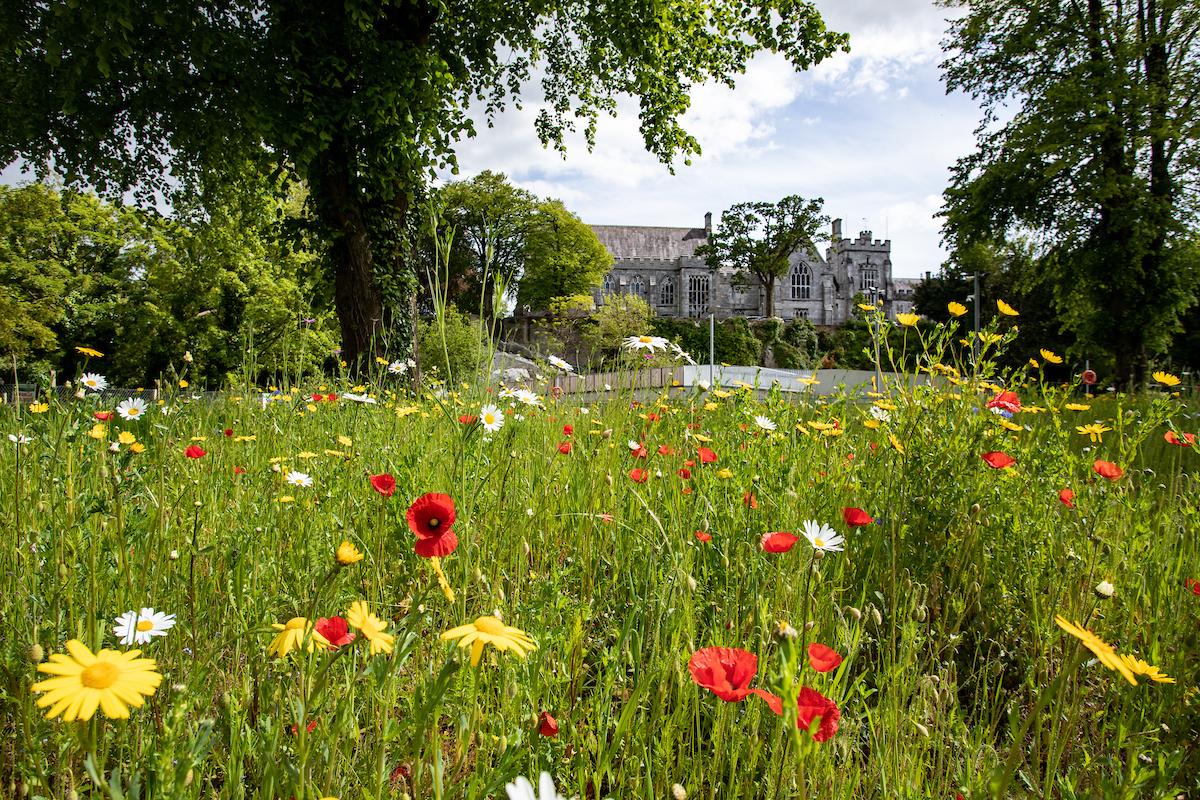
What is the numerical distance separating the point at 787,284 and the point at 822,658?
5533cm

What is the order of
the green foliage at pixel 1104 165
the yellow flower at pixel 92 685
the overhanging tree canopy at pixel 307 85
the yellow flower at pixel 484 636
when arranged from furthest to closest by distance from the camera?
1. the green foliage at pixel 1104 165
2. the overhanging tree canopy at pixel 307 85
3. the yellow flower at pixel 484 636
4. the yellow flower at pixel 92 685

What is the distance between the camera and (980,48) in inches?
555

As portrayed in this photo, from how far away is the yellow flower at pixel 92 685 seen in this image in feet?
1.36

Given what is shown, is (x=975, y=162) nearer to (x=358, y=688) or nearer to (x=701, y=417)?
(x=701, y=417)

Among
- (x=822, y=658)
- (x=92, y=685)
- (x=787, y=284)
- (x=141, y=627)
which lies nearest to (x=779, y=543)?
(x=822, y=658)

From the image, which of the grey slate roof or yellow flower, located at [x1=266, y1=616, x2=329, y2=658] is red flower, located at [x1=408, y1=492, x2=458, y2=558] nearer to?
yellow flower, located at [x1=266, y1=616, x2=329, y2=658]

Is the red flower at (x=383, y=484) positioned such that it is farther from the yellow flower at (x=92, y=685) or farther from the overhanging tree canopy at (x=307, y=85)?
the overhanging tree canopy at (x=307, y=85)

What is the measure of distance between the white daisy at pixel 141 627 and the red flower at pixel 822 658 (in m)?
0.81

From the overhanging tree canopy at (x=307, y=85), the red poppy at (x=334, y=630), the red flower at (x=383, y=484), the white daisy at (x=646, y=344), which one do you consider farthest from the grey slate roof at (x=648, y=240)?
the red poppy at (x=334, y=630)

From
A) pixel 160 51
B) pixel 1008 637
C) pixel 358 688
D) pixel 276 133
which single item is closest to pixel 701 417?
pixel 1008 637

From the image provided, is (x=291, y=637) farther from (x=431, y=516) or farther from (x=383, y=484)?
(x=383, y=484)

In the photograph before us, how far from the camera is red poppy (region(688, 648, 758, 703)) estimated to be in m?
0.61

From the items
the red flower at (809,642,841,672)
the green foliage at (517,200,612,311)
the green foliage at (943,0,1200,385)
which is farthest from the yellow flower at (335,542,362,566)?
the green foliage at (517,200,612,311)

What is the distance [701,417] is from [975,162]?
52.2ft
